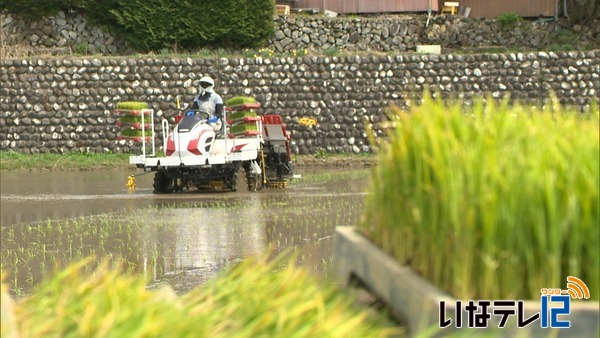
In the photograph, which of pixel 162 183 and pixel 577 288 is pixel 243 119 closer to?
pixel 162 183

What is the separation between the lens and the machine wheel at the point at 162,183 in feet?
56.5

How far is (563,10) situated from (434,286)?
3470cm

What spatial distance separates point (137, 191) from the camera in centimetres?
1791

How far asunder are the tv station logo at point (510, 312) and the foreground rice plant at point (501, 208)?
0.06 m

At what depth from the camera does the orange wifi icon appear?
12.5 feet

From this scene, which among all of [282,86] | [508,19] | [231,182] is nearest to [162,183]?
[231,182]

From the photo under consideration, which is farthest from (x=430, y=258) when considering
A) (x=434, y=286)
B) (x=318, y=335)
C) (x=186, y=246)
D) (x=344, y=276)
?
(x=186, y=246)

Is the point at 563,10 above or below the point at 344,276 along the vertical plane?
above

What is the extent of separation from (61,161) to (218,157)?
9.56 m

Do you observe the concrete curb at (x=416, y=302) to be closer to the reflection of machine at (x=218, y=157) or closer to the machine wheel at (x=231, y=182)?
the reflection of machine at (x=218, y=157)

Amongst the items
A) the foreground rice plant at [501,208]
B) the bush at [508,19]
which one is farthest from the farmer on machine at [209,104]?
the bush at [508,19]

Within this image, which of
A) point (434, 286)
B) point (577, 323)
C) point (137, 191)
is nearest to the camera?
point (577, 323)

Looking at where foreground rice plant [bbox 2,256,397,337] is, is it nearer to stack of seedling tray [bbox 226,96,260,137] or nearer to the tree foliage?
stack of seedling tray [bbox 226,96,260,137]

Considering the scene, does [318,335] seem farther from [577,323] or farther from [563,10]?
[563,10]
